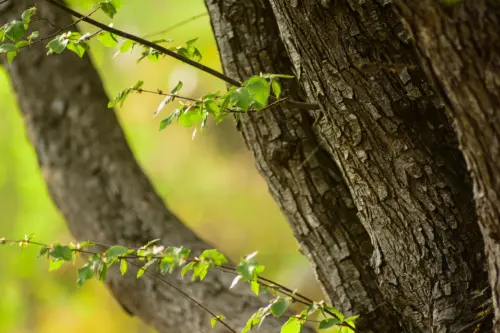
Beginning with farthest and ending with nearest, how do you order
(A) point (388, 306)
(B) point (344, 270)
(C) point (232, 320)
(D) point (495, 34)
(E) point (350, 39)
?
(C) point (232, 320) → (B) point (344, 270) → (A) point (388, 306) → (E) point (350, 39) → (D) point (495, 34)

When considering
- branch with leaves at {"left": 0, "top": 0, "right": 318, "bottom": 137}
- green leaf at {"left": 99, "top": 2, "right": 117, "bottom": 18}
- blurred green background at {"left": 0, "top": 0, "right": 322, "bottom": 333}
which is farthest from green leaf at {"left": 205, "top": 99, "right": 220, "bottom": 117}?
blurred green background at {"left": 0, "top": 0, "right": 322, "bottom": 333}

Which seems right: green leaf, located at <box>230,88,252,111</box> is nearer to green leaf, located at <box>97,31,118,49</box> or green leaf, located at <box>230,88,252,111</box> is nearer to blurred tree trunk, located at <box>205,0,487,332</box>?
blurred tree trunk, located at <box>205,0,487,332</box>

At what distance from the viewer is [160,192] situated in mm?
5191

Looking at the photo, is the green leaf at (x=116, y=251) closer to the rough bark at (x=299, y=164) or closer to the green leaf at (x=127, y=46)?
the green leaf at (x=127, y=46)

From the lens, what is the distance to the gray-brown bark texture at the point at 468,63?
0.83 metres

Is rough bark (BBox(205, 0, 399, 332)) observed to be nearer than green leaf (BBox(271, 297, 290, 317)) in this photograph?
No

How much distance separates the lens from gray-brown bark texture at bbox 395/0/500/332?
83 centimetres

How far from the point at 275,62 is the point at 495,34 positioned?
2.58 feet

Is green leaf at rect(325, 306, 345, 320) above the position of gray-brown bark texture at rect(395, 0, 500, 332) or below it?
below

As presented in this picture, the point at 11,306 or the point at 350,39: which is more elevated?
the point at 350,39

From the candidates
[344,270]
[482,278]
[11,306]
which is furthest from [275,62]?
[11,306]

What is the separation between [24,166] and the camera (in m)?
5.01

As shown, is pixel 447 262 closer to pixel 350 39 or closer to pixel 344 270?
pixel 344 270

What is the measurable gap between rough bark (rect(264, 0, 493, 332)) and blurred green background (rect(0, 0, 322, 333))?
11.0ft
